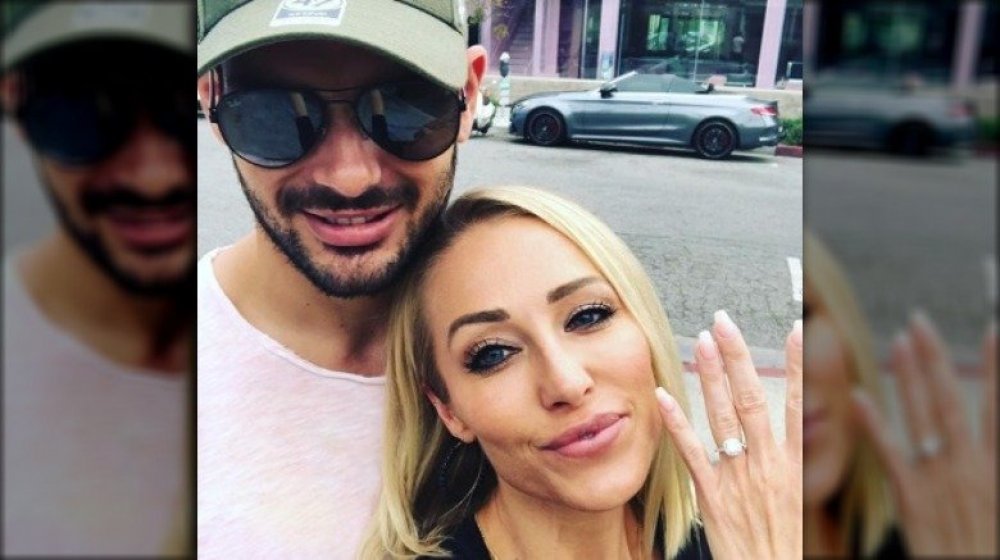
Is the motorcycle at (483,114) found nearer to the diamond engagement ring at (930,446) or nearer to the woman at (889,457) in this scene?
the woman at (889,457)

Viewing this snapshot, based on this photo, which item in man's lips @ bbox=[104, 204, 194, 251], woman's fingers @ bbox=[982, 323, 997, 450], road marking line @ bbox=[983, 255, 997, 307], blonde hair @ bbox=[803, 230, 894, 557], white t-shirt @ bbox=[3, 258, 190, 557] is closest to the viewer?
blonde hair @ bbox=[803, 230, 894, 557]

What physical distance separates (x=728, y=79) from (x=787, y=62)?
10 centimetres

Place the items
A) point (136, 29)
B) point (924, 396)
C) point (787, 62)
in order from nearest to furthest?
point (787, 62) < point (924, 396) < point (136, 29)

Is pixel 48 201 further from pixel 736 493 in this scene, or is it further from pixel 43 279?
pixel 736 493

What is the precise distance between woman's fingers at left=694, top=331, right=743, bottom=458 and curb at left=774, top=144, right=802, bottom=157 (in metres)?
0.36

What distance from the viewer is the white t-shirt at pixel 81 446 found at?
5.98 ft

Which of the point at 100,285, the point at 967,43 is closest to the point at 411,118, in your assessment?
the point at 100,285

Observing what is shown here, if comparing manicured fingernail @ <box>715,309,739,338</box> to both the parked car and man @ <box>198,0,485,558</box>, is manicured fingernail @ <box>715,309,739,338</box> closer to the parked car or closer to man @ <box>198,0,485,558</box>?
man @ <box>198,0,485,558</box>

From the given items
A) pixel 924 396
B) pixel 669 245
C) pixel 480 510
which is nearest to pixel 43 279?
pixel 480 510

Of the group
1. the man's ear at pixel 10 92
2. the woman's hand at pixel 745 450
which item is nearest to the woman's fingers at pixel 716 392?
the woman's hand at pixel 745 450

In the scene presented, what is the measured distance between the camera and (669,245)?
1.25 metres

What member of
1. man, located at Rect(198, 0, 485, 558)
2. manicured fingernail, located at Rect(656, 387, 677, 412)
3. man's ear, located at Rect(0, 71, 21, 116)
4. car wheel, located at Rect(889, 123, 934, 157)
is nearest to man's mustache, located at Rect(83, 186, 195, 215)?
man's ear, located at Rect(0, 71, 21, 116)

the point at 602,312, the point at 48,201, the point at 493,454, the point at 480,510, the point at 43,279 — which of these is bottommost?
the point at 480,510

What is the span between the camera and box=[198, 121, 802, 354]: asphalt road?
1.24 meters
